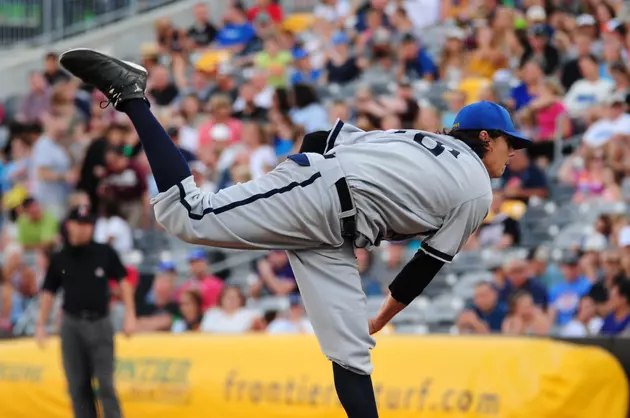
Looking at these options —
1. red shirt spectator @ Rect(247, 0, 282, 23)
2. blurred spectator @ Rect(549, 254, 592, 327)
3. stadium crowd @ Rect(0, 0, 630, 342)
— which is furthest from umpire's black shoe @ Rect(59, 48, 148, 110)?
red shirt spectator @ Rect(247, 0, 282, 23)

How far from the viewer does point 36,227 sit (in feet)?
47.3

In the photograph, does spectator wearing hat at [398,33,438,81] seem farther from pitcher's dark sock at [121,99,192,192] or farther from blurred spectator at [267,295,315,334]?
pitcher's dark sock at [121,99,192,192]

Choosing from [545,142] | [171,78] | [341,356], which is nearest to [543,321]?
[545,142]

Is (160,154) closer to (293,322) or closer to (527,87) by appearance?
(293,322)

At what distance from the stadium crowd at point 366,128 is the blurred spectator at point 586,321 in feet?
0.05

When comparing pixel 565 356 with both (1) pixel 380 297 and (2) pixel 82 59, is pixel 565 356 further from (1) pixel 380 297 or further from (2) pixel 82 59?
(2) pixel 82 59

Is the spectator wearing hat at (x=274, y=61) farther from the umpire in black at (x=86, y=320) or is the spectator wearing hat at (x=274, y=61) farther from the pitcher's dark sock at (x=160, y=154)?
the pitcher's dark sock at (x=160, y=154)

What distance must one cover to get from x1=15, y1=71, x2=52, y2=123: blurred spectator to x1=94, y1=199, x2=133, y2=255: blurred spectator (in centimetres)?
331

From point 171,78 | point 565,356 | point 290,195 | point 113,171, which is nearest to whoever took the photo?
point 290,195

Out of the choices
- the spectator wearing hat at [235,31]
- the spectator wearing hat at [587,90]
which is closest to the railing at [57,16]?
the spectator wearing hat at [235,31]

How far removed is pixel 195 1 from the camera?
20391 millimetres

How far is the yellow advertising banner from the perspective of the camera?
8078 mm

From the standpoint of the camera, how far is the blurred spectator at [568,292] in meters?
10.3

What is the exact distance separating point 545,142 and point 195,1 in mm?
9816
